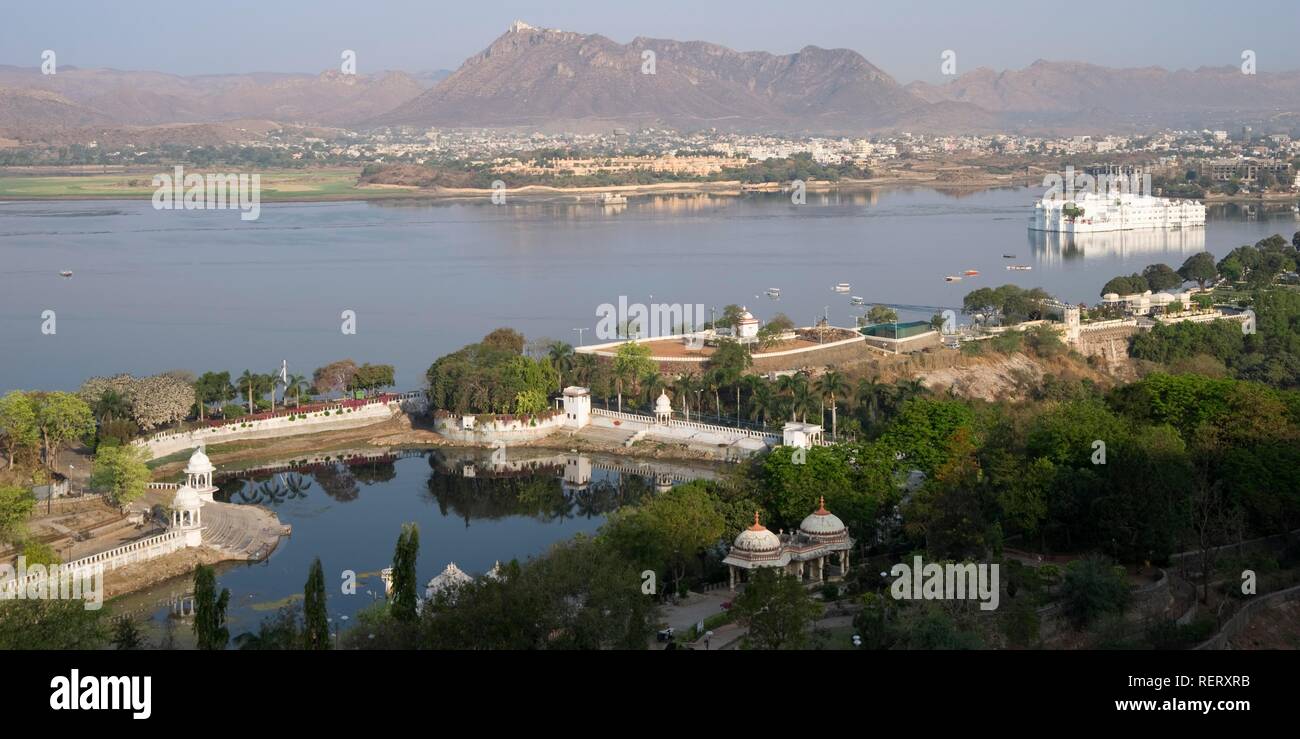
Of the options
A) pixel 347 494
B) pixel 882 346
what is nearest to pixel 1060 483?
pixel 347 494

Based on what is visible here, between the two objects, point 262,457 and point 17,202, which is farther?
point 17,202

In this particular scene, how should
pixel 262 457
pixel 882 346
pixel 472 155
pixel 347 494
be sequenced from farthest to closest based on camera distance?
pixel 472 155 → pixel 882 346 → pixel 262 457 → pixel 347 494

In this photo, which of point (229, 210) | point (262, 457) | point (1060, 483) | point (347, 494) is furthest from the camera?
point (229, 210)

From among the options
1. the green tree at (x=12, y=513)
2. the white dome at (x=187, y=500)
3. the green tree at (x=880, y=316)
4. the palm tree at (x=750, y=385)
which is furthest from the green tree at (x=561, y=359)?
the green tree at (x=12, y=513)

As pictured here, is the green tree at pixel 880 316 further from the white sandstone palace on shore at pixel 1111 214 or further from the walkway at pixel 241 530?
the white sandstone palace on shore at pixel 1111 214

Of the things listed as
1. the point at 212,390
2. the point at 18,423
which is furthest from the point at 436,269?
the point at 18,423

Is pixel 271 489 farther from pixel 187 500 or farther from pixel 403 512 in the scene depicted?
pixel 187 500
